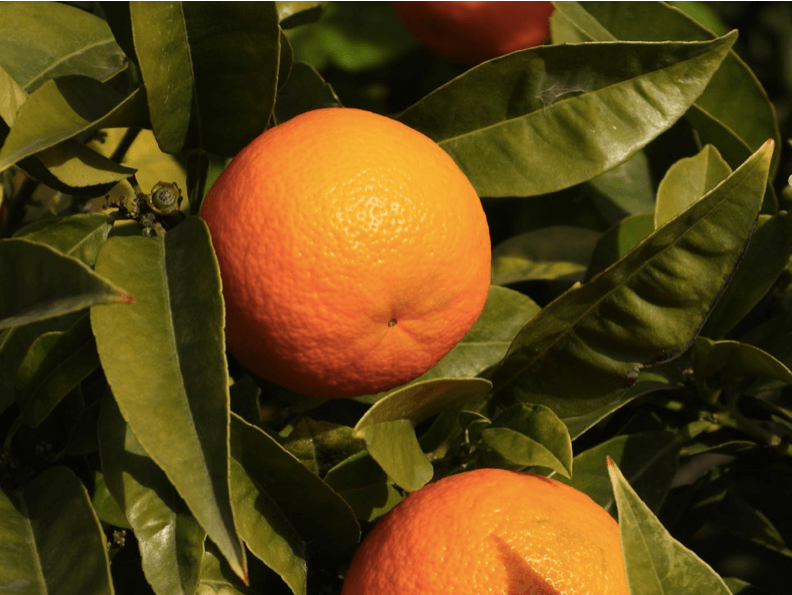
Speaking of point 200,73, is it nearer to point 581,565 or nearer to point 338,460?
point 338,460

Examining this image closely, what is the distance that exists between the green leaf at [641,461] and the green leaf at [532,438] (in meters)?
0.12

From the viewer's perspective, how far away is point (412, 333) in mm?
689

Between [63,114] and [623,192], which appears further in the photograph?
[623,192]

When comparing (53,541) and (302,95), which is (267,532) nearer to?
(53,541)

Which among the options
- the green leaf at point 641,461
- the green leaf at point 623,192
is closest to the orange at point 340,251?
the green leaf at point 641,461

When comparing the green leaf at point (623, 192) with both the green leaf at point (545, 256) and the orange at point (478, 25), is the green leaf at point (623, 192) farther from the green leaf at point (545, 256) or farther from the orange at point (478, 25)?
the orange at point (478, 25)

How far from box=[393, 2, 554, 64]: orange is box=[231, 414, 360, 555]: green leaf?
2.20 ft

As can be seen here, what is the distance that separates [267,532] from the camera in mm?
695

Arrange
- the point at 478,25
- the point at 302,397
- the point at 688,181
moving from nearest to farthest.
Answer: the point at 302,397 → the point at 688,181 → the point at 478,25

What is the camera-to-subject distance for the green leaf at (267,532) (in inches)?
26.3

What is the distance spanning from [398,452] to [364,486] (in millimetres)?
91

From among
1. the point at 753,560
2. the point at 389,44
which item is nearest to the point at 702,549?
the point at 753,560

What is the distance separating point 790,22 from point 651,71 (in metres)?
1.08

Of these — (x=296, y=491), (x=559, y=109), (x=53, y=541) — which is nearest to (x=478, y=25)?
(x=559, y=109)
